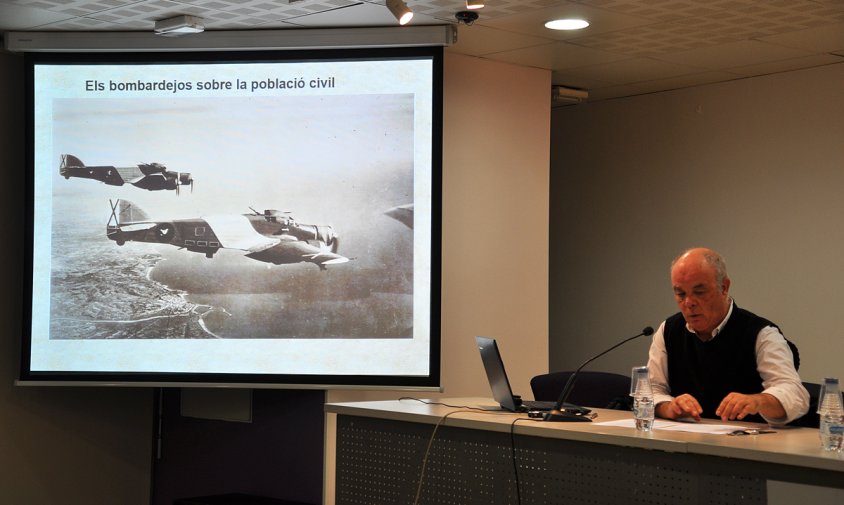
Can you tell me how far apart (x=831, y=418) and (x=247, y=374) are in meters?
3.37

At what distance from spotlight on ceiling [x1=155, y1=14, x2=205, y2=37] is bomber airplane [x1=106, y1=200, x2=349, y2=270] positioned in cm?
96

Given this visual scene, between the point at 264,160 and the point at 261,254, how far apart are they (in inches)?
20.2

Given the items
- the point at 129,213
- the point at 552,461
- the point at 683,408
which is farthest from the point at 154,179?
the point at 683,408

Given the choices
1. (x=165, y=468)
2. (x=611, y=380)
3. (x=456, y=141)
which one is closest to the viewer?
(x=611, y=380)

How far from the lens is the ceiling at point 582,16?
5113 millimetres

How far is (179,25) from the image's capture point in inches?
212

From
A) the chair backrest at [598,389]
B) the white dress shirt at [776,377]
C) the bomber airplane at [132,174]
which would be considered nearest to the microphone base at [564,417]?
the white dress shirt at [776,377]

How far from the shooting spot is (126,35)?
570 centimetres

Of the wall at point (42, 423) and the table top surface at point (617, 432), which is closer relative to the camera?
the table top surface at point (617, 432)

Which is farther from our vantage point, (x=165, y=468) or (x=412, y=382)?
(x=165, y=468)

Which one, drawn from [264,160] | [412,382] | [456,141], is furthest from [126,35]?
[412,382]

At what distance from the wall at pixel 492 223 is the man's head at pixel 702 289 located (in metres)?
2.18

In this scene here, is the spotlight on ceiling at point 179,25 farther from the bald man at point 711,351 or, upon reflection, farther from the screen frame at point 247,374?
the bald man at point 711,351

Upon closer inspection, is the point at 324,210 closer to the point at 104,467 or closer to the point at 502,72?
the point at 502,72
